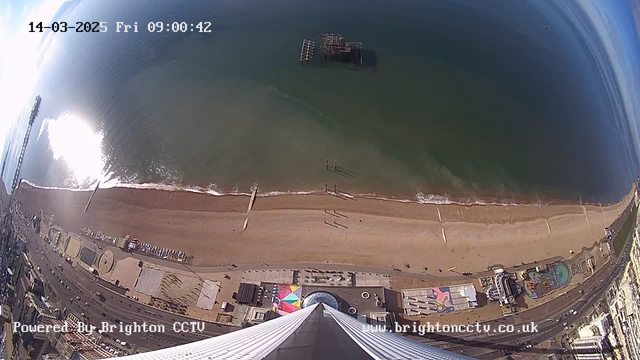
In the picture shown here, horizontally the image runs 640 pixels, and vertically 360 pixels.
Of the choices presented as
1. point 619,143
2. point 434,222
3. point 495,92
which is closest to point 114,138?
point 434,222

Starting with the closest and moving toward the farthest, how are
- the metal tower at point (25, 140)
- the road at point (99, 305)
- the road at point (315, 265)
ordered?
the road at point (315, 265) < the road at point (99, 305) < the metal tower at point (25, 140)

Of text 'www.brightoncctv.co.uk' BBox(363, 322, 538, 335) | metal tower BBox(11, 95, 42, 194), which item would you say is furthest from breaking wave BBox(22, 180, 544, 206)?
text 'www.brightoncctv.co.uk' BBox(363, 322, 538, 335)

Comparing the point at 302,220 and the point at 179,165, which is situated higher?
the point at 179,165

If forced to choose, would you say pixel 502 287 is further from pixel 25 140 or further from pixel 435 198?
pixel 25 140

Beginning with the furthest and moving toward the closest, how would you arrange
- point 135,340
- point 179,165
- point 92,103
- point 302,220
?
1. point 92,103
2. point 179,165
3. point 302,220
4. point 135,340

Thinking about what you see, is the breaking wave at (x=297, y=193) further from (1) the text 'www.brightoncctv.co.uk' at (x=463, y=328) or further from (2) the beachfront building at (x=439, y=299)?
(1) the text 'www.brightoncctv.co.uk' at (x=463, y=328)

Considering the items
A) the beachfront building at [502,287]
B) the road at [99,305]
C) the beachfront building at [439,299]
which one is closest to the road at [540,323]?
the beachfront building at [502,287]

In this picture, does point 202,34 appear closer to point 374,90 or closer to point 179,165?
point 179,165
